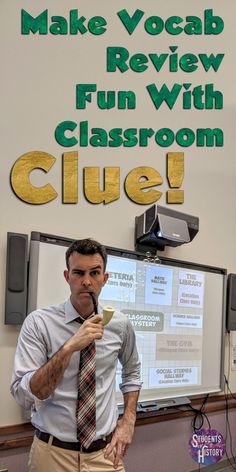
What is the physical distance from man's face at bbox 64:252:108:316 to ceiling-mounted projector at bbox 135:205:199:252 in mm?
1197

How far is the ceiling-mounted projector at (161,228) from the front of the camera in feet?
8.91

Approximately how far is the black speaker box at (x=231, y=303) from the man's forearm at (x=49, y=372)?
222 centimetres

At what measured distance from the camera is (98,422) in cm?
156

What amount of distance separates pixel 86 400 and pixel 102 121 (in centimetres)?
195

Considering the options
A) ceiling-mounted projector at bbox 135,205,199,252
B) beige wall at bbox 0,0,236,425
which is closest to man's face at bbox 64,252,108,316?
beige wall at bbox 0,0,236,425

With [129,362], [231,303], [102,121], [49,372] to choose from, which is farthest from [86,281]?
[231,303]

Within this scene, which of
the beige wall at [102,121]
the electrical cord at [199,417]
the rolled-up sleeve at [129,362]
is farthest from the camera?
the electrical cord at [199,417]

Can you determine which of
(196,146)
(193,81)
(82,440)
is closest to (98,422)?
(82,440)

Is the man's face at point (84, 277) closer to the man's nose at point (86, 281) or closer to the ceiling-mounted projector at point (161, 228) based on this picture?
the man's nose at point (86, 281)

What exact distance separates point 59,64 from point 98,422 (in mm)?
2171

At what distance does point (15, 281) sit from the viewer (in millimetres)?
2234

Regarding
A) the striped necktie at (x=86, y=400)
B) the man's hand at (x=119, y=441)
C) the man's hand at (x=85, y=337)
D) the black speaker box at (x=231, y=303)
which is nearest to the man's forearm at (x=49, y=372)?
the man's hand at (x=85, y=337)

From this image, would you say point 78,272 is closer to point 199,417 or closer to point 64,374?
point 64,374

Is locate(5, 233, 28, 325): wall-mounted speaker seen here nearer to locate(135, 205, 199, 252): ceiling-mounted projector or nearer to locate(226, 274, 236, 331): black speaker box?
locate(135, 205, 199, 252): ceiling-mounted projector
